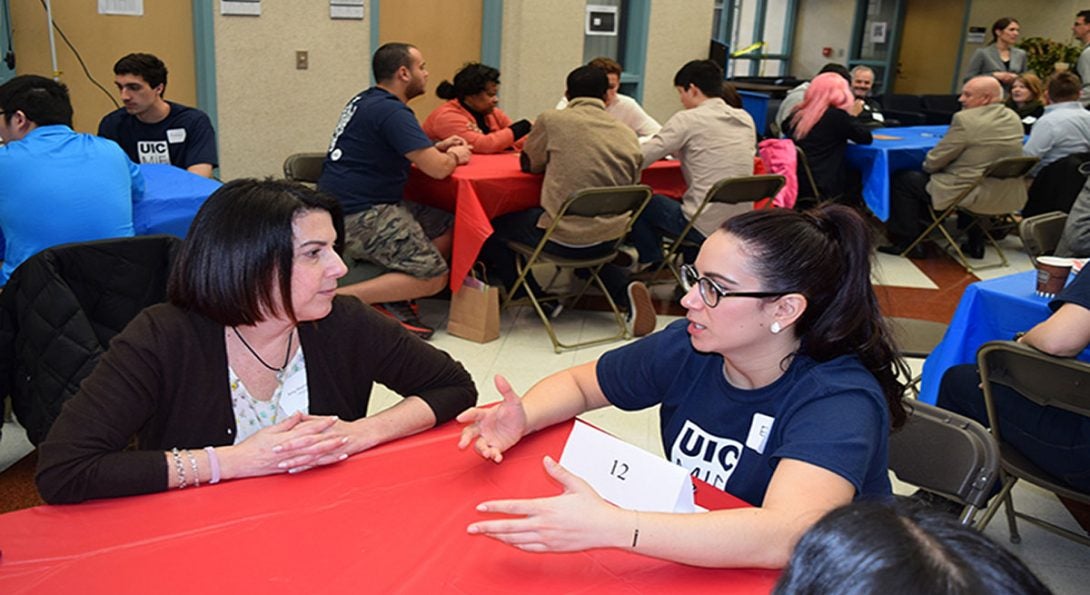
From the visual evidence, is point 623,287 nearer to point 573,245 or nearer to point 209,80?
point 573,245

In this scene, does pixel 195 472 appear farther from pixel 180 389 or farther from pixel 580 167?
pixel 580 167

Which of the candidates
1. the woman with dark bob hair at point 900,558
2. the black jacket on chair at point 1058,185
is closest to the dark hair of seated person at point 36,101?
the woman with dark bob hair at point 900,558

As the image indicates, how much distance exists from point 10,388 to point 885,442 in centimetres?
246

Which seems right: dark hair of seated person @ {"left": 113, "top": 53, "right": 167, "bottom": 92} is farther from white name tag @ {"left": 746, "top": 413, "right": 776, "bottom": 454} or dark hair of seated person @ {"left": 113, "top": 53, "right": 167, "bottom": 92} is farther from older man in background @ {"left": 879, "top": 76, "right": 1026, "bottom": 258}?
older man in background @ {"left": 879, "top": 76, "right": 1026, "bottom": 258}

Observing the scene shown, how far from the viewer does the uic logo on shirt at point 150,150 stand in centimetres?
460

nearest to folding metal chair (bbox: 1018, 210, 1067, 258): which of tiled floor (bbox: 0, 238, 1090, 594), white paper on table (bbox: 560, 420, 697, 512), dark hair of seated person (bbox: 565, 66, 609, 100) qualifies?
tiled floor (bbox: 0, 238, 1090, 594)

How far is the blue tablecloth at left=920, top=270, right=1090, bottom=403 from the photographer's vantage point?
2965mm

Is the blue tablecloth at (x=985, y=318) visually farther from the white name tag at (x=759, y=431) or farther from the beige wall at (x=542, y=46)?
the beige wall at (x=542, y=46)

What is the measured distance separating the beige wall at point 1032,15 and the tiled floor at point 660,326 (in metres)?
5.62

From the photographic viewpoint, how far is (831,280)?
168 cm

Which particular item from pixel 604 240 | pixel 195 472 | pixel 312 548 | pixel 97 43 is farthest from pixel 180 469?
pixel 97 43

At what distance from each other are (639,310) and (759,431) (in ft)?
10.1

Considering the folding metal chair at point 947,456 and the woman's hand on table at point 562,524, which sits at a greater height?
the woman's hand on table at point 562,524

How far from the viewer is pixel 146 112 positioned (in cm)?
452
